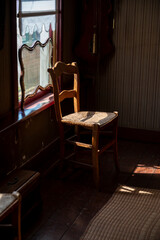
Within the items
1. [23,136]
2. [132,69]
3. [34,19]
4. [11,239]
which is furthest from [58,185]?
[132,69]

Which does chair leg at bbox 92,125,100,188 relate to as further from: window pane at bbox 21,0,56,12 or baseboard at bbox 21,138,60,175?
window pane at bbox 21,0,56,12

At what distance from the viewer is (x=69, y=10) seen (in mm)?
4566

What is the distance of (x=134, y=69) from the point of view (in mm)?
4914

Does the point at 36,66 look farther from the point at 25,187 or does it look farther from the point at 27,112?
the point at 25,187

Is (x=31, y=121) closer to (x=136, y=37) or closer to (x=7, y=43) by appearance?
(x=7, y=43)

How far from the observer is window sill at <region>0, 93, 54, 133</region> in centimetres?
328

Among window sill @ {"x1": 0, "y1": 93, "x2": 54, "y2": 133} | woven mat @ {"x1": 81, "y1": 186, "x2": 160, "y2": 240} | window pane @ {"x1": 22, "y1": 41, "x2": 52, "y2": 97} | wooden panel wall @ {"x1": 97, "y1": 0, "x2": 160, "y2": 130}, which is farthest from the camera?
wooden panel wall @ {"x1": 97, "y1": 0, "x2": 160, "y2": 130}

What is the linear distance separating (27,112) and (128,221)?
188 cm

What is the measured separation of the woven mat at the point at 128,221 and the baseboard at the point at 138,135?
2653 mm

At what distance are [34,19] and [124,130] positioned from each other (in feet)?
6.61

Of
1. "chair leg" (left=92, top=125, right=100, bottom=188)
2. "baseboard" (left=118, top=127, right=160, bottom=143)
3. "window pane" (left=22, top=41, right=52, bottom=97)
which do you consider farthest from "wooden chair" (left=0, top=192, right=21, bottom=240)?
"baseboard" (left=118, top=127, right=160, bottom=143)

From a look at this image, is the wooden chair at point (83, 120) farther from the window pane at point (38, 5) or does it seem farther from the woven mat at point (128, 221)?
the woven mat at point (128, 221)

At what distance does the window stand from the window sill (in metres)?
0.10

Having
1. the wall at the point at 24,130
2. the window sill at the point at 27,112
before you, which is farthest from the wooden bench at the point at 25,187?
the window sill at the point at 27,112
